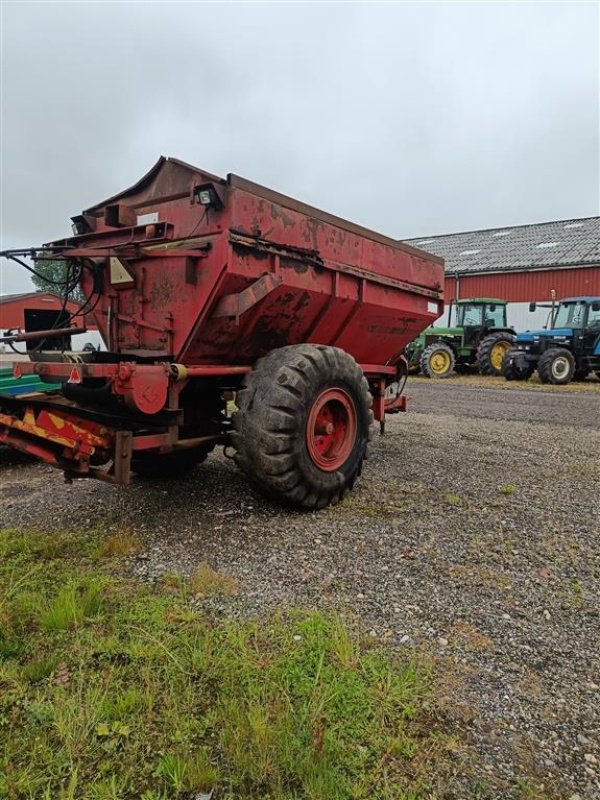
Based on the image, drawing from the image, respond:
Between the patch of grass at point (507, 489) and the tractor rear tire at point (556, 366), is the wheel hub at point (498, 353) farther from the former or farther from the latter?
the patch of grass at point (507, 489)

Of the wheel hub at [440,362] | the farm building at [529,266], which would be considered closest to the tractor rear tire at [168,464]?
the wheel hub at [440,362]

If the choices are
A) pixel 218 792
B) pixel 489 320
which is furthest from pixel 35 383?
pixel 489 320

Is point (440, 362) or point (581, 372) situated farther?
point (440, 362)

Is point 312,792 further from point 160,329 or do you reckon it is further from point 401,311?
point 401,311

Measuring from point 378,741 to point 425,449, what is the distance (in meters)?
5.10

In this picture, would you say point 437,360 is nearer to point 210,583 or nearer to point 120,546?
point 120,546

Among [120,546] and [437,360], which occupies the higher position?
[437,360]

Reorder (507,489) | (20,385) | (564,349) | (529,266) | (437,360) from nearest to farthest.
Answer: (507,489), (20,385), (564,349), (437,360), (529,266)

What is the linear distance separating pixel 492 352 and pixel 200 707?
1753cm

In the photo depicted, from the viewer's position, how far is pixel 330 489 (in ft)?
14.6

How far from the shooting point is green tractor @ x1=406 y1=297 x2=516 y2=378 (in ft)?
59.6

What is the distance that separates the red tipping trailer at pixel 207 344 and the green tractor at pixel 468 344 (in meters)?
13.7

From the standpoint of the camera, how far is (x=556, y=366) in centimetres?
1566

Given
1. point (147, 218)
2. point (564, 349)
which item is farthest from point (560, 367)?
point (147, 218)
